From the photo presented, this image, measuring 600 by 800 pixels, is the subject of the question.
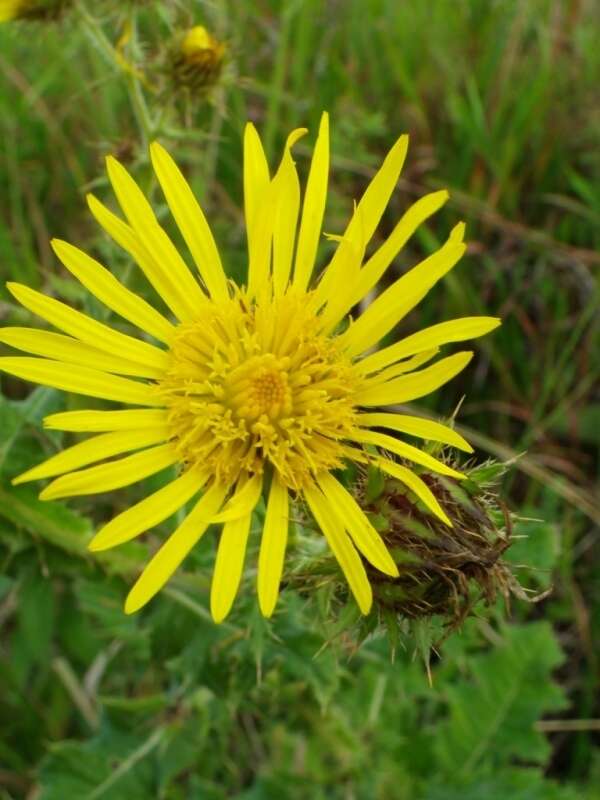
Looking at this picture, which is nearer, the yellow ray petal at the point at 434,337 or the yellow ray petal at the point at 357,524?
the yellow ray petal at the point at 357,524

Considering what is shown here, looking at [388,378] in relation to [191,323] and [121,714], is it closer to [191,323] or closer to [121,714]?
[191,323]

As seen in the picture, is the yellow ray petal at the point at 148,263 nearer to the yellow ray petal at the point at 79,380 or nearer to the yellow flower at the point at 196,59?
the yellow ray petal at the point at 79,380

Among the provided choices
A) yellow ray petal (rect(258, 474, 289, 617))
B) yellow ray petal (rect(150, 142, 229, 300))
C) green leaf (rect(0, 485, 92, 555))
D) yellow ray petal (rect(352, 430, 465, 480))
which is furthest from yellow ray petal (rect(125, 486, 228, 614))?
green leaf (rect(0, 485, 92, 555))

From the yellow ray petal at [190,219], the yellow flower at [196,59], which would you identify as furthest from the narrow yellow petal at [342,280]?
the yellow flower at [196,59]

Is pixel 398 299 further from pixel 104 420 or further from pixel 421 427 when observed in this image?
pixel 104 420

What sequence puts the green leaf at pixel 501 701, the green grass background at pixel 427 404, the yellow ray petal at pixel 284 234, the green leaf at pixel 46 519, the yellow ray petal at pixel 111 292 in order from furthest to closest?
the green leaf at pixel 501 701 < the green grass background at pixel 427 404 < the green leaf at pixel 46 519 < the yellow ray petal at pixel 284 234 < the yellow ray petal at pixel 111 292

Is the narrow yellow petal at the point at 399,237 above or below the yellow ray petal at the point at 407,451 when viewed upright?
above
